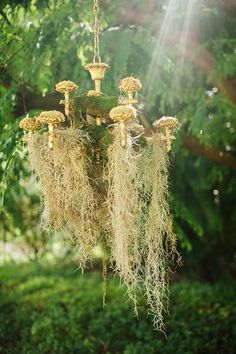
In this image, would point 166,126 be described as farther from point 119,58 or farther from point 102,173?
point 119,58

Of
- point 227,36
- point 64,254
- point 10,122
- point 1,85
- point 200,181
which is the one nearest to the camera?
point 10,122

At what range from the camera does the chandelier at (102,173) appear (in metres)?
2.52

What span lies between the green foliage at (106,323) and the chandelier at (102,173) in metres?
1.91

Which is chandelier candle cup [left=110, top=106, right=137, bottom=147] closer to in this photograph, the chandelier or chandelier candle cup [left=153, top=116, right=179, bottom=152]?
the chandelier

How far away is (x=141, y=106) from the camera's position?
4547 mm

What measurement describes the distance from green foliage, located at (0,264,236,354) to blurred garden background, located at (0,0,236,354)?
0.05ft

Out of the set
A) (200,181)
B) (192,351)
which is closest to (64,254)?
(200,181)

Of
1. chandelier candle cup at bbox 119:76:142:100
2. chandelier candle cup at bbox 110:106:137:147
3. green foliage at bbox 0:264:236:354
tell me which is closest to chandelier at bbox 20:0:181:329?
chandelier candle cup at bbox 119:76:142:100

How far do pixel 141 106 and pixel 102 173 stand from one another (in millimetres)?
1940

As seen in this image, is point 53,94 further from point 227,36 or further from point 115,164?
point 115,164

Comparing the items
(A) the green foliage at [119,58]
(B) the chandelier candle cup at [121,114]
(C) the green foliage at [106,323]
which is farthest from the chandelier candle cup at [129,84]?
(C) the green foliage at [106,323]

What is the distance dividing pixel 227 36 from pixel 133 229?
9.56 ft

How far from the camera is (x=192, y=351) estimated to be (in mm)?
5559

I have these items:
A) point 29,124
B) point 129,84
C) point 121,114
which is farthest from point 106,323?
point 121,114
